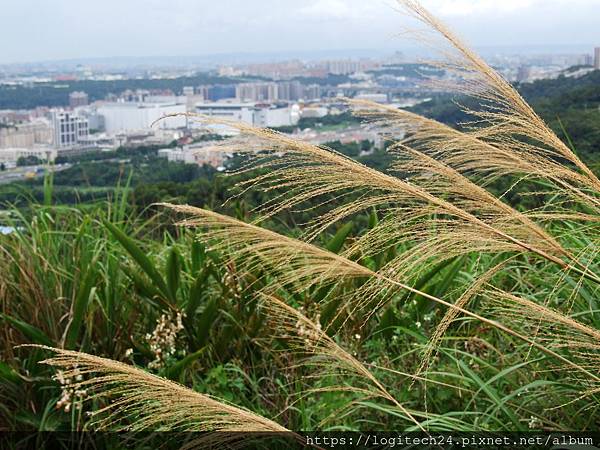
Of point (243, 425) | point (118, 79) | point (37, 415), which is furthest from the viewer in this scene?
point (118, 79)

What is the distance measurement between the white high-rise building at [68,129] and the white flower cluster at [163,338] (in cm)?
1054

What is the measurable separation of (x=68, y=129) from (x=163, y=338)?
12.3 metres

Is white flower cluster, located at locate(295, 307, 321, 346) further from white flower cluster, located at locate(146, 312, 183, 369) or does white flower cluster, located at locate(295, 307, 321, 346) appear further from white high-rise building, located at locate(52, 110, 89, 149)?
white high-rise building, located at locate(52, 110, 89, 149)

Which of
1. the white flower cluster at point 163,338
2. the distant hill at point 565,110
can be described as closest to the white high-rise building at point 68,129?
the distant hill at point 565,110

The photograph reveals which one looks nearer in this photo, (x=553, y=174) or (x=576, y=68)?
(x=553, y=174)

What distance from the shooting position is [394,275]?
5.04 ft

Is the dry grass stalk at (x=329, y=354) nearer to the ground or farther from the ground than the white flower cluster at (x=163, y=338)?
farther from the ground

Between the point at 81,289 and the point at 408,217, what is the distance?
124 cm

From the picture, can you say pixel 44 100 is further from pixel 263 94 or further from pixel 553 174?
pixel 553 174

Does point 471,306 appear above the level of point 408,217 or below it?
below

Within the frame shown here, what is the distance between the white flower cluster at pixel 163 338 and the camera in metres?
2.24

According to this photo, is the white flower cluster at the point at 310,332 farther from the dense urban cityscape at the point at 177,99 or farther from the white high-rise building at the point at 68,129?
the white high-rise building at the point at 68,129

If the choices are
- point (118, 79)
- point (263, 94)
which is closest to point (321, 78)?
Answer: point (263, 94)

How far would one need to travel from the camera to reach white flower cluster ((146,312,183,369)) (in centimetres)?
224
